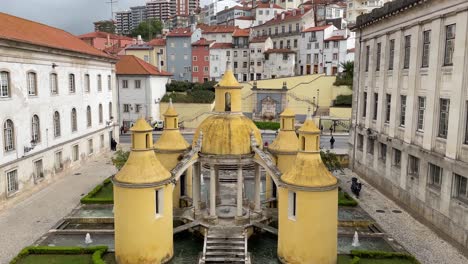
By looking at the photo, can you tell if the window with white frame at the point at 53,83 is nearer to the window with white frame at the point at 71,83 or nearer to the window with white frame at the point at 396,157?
the window with white frame at the point at 71,83

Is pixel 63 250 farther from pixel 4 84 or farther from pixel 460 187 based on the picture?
pixel 460 187

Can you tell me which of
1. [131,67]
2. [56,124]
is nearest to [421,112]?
[56,124]

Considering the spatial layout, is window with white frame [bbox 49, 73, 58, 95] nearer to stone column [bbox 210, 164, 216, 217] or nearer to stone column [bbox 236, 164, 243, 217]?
stone column [bbox 210, 164, 216, 217]

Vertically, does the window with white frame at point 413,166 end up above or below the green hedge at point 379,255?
above

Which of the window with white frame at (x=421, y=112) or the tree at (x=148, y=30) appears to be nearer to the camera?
the window with white frame at (x=421, y=112)

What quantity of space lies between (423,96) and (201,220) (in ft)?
51.2

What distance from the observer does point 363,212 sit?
1077 inches

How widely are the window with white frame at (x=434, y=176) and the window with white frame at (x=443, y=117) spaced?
79.5 inches

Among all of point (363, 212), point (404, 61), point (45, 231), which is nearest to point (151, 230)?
point (45, 231)

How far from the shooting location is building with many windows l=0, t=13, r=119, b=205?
92.0 feet

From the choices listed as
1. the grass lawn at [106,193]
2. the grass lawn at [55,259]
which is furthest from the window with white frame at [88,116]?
the grass lawn at [55,259]

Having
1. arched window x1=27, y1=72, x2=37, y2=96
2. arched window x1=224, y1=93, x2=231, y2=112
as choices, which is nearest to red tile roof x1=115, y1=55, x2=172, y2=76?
arched window x1=27, y1=72, x2=37, y2=96

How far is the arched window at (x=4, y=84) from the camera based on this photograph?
27375 mm

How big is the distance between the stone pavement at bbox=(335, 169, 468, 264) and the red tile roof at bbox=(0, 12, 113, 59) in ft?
87.4
